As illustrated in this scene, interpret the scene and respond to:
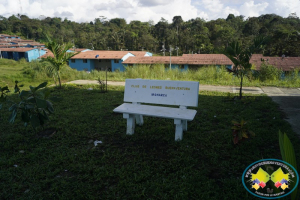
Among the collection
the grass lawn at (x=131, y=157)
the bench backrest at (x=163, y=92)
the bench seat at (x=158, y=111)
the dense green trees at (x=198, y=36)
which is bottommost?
the grass lawn at (x=131, y=157)

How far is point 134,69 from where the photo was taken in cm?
1262

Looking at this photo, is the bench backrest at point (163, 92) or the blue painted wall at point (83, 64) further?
the blue painted wall at point (83, 64)

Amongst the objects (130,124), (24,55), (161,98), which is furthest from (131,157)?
(24,55)

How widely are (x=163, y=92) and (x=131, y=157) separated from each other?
4.47ft

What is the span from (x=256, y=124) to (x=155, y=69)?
8821 mm

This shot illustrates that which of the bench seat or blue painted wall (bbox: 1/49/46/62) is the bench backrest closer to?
the bench seat

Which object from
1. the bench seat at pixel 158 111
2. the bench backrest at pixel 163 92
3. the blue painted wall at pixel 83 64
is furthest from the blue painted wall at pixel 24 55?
the bench seat at pixel 158 111

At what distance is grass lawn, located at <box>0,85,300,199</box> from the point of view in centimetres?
244

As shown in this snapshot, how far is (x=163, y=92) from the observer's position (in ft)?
13.1

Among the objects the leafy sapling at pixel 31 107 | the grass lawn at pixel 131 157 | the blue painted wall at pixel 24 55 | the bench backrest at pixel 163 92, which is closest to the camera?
the grass lawn at pixel 131 157

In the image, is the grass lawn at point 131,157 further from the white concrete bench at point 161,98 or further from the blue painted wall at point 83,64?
the blue painted wall at point 83,64

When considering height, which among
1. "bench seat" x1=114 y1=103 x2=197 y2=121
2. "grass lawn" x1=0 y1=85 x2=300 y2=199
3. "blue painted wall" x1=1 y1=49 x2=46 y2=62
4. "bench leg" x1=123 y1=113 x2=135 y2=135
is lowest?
"grass lawn" x1=0 y1=85 x2=300 y2=199

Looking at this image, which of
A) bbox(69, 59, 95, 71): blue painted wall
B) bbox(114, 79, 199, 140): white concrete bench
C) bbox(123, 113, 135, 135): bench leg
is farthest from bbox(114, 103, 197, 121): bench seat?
bbox(69, 59, 95, 71): blue painted wall

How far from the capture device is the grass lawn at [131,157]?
2.44 metres
